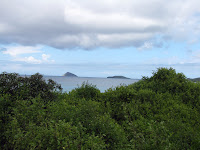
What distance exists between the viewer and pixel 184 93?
13023mm

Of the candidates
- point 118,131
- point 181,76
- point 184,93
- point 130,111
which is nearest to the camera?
point 118,131

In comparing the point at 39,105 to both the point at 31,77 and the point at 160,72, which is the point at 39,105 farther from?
the point at 160,72

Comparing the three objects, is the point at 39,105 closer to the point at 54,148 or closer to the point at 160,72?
the point at 54,148

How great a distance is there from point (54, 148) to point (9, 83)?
5540mm

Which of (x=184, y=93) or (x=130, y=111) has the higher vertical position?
(x=184, y=93)

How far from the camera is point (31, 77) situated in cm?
1028

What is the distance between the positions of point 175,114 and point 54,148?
7.07 m

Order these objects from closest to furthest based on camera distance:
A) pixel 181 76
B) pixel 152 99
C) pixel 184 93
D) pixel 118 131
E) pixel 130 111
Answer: pixel 118 131 < pixel 130 111 < pixel 152 99 < pixel 184 93 < pixel 181 76

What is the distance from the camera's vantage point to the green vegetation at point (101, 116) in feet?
19.1

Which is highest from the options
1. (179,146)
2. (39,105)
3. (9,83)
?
(9,83)

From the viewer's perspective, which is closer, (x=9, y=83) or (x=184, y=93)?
(x=9, y=83)

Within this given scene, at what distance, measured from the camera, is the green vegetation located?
5836 mm

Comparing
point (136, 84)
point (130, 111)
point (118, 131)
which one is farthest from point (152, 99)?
point (118, 131)

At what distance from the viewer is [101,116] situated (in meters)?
7.75
